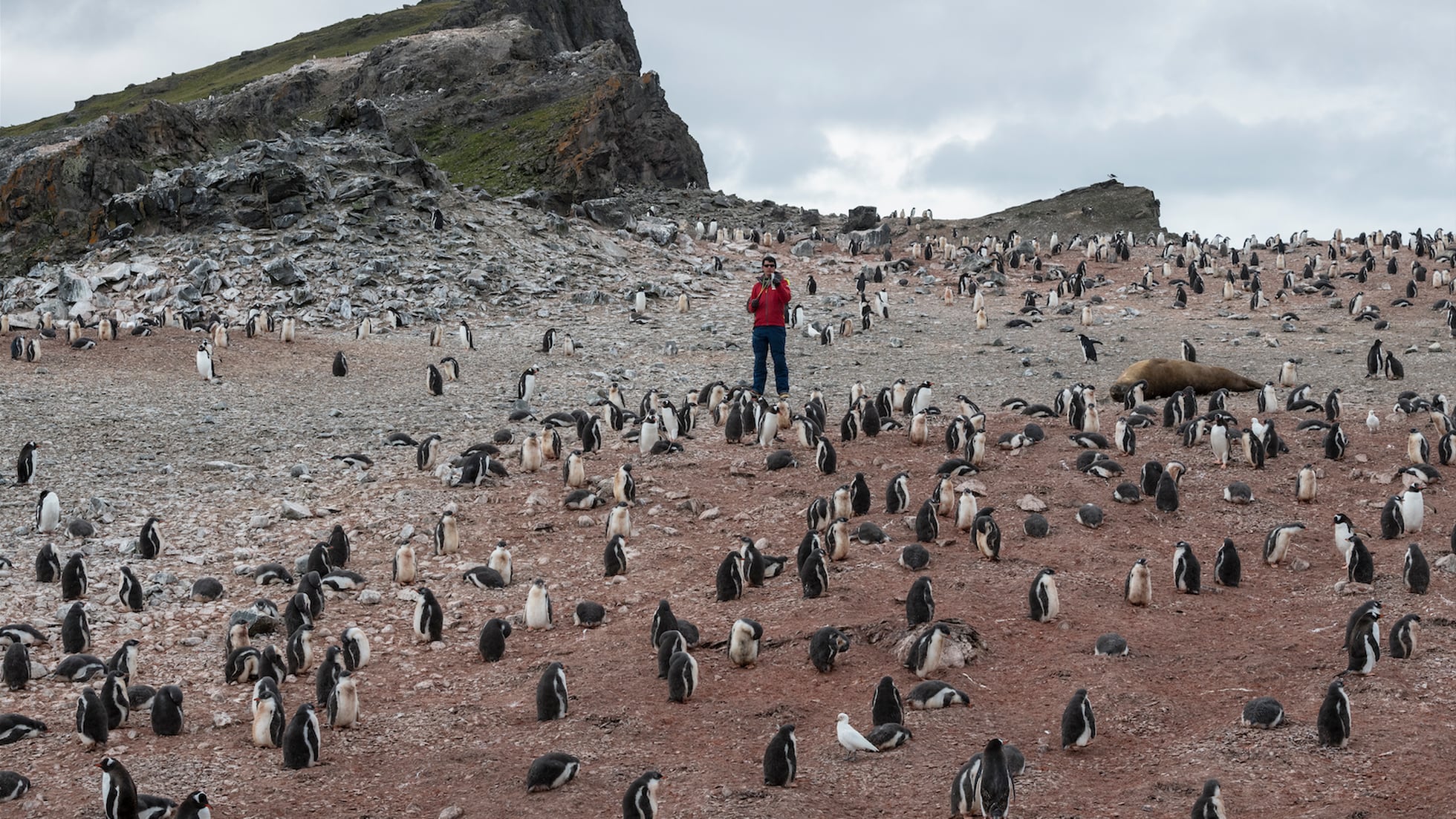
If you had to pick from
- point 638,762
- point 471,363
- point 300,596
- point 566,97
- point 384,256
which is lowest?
point 638,762

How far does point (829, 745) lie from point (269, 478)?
8.66 metres

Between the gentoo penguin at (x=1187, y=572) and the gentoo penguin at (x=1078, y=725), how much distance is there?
3.19 m

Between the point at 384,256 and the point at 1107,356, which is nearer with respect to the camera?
the point at 1107,356

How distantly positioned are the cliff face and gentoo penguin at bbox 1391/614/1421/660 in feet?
85.8

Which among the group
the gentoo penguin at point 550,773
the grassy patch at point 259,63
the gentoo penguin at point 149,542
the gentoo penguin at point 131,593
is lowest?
the gentoo penguin at point 550,773

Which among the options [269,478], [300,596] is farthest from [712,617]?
[269,478]

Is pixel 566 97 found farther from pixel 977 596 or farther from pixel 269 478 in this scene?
pixel 977 596

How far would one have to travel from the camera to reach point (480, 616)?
1073 cm

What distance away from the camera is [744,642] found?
9203 millimetres

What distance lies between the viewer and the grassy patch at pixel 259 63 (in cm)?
7306

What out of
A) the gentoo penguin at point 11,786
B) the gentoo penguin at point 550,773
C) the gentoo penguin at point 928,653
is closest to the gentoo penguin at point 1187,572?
the gentoo penguin at point 928,653

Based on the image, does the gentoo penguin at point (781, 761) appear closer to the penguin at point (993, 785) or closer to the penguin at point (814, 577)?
the penguin at point (993, 785)

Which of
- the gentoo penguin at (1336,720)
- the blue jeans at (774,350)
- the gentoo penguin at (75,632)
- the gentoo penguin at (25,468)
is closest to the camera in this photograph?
the gentoo penguin at (1336,720)

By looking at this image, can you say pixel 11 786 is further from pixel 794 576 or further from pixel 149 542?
pixel 794 576
